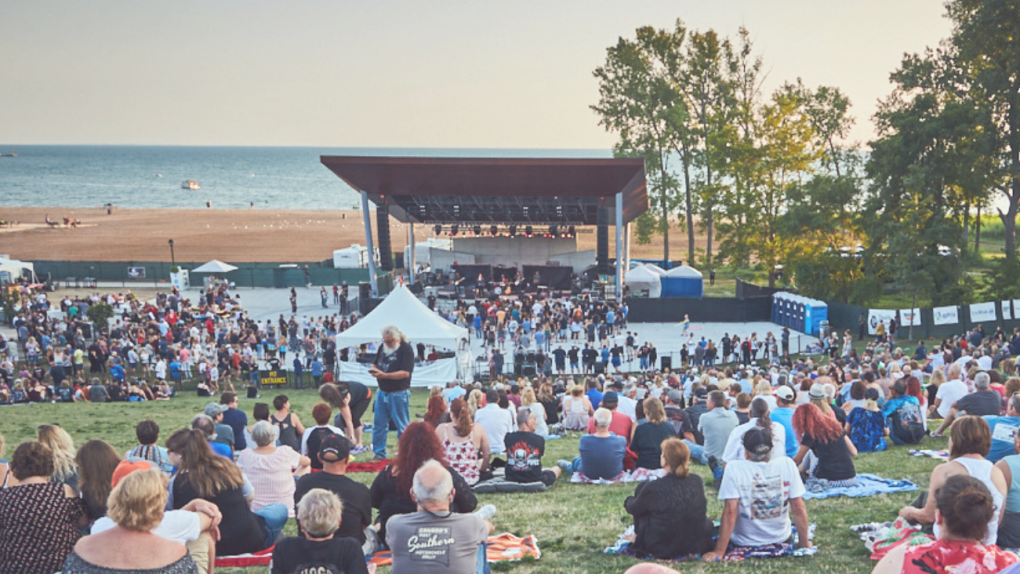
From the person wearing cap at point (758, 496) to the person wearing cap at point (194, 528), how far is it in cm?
331

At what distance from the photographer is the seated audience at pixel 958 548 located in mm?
3523

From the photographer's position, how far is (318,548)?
4277 mm

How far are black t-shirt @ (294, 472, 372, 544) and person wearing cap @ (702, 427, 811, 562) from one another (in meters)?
2.41

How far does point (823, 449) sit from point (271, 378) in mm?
18047

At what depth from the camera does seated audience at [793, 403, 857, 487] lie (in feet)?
23.3

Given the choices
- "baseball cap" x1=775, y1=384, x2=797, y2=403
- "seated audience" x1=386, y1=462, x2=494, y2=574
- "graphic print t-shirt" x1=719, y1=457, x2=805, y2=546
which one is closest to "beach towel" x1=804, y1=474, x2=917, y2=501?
"baseball cap" x1=775, y1=384, x2=797, y2=403

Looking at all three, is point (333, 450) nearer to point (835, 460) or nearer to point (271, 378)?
point (835, 460)

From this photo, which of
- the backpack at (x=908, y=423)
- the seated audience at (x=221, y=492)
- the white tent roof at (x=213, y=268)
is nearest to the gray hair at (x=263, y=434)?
the seated audience at (x=221, y=492)

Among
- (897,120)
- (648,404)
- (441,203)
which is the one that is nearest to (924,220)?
(897,120)

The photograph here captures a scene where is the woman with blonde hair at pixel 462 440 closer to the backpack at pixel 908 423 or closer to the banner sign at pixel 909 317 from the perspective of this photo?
the backpack at pixel 908 423

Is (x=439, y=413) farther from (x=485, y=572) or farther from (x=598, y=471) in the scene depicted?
(x=485, y=572)

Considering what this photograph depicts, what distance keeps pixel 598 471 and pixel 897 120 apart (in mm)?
30020

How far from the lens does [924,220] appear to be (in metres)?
31.7

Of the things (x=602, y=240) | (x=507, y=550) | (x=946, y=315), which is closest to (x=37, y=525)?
(x=507, y=550)
